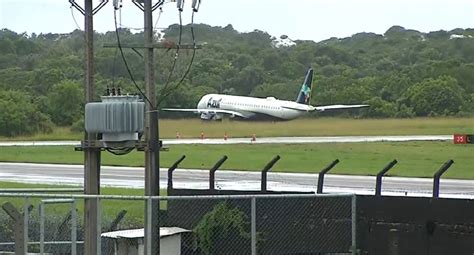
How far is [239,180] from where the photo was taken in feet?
102

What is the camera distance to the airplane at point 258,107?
69.4 metres

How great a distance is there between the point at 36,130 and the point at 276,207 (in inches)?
1744

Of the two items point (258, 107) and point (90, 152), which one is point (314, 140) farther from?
point (90, 152)

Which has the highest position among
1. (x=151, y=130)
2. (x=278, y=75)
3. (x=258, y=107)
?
(x=151, y=130)

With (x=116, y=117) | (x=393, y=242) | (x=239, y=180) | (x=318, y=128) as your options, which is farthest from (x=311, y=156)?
(x=116, y=117)

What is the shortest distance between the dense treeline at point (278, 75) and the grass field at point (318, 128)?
2013 millimetres

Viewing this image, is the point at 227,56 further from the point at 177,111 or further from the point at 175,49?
the point at 175,49

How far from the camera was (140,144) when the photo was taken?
51.5 ft

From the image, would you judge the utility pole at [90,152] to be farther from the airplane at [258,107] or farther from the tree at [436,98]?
the airplane at [258,107]

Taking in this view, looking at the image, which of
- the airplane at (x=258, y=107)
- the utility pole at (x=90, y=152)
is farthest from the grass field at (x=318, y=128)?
the utility pole at (x=90, y=152)

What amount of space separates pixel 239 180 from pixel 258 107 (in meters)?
41.8

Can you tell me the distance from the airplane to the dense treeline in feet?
8.50

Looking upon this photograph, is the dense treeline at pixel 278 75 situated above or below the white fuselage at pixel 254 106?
above

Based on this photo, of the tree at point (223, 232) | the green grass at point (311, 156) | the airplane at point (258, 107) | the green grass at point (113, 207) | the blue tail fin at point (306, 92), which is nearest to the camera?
the tree at point (223, 232)
